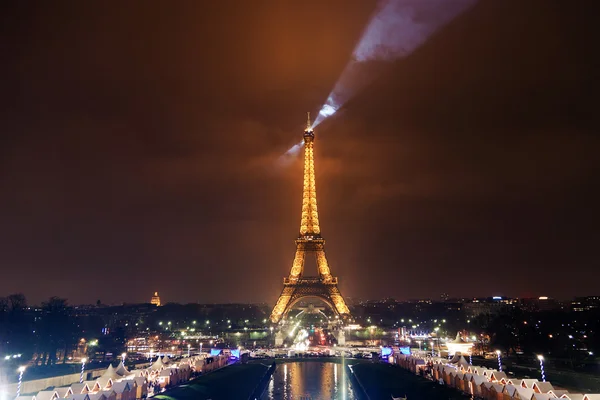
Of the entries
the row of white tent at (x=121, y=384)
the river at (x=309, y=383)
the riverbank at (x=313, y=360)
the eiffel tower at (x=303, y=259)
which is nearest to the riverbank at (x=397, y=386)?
the river at (x=309, y=383)

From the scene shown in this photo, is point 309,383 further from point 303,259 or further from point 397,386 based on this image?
point 303,259

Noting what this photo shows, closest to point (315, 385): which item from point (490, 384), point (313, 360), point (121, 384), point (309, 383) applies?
point (309, 383)

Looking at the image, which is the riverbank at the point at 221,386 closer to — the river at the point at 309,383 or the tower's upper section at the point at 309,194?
the river at the point at 309,383

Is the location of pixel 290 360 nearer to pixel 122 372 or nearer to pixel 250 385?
pixel 250 385

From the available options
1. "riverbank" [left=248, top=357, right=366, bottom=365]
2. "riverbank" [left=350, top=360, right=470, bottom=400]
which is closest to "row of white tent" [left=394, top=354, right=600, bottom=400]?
"riverbank" [left=350, top=360, right=470, bottom=400]

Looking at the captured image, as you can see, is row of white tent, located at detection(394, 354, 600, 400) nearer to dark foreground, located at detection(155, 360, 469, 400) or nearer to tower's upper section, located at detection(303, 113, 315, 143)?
dark foreground, located at detection(155, 360, 469, 400)

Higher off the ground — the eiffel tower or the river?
the eiffel tower
